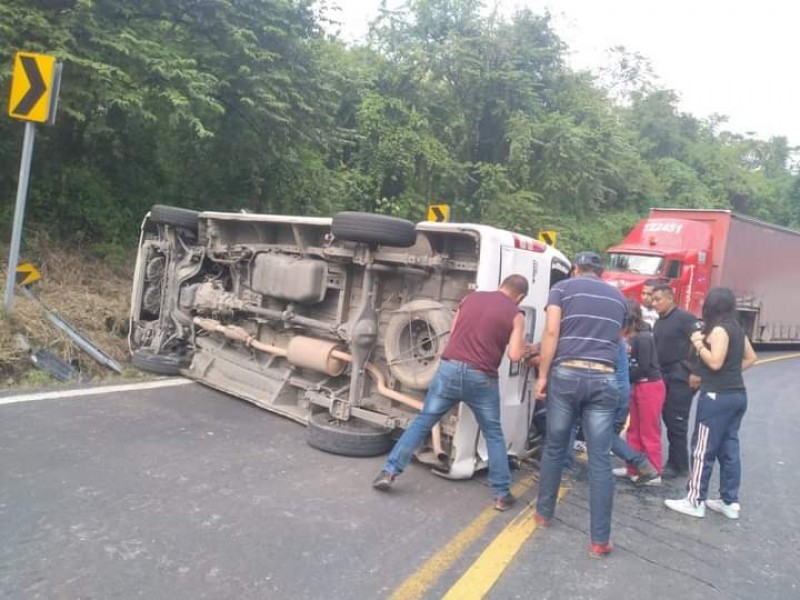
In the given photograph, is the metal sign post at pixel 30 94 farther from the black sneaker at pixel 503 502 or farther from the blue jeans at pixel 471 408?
the black sneaker at pixel 503 502

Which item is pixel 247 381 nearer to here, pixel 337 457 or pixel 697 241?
pixel 337 457

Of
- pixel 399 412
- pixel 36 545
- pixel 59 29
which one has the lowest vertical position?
pixel 36 545

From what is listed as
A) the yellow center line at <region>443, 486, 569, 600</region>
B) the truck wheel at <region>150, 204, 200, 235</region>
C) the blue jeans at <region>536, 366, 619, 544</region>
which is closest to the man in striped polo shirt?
the blue jeans at <region>536, 366, 619, 544</region>

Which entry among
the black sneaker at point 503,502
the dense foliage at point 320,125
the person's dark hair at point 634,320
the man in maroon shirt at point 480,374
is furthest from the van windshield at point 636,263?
the black sneaker at point 503,502

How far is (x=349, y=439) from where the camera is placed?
4.96 meters

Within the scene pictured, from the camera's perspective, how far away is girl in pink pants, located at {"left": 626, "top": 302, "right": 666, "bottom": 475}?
547 centimetres

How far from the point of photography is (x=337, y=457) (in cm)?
497

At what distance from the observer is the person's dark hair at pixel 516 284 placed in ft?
14.5

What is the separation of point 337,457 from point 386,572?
5.66 ft

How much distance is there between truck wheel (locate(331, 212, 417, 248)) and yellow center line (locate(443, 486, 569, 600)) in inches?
84.6

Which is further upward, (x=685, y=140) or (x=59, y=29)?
(x=685, y=140)

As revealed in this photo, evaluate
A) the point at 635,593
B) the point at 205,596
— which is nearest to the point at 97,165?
the point at 205,596

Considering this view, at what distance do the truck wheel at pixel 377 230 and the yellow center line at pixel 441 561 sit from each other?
2061 mm

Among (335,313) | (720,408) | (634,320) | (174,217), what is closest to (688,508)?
(720,408)
